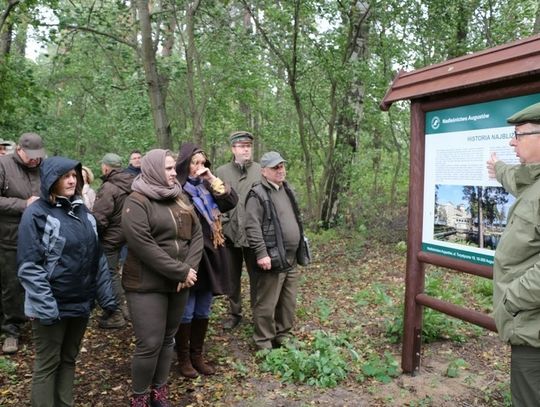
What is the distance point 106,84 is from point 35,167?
31.6ft

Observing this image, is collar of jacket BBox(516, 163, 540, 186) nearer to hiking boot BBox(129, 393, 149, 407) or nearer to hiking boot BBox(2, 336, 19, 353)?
hiking boot BBox(129, 393, 149, 407)

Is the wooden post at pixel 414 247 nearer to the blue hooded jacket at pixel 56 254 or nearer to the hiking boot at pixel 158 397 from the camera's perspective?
the hiking boot at pixel 158 397

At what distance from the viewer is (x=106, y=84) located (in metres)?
13.5

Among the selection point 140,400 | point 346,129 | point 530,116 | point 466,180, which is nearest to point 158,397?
point 140,400

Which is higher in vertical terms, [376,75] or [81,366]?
[376,75]

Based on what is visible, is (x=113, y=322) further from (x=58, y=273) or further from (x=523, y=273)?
(x=523, y=273)

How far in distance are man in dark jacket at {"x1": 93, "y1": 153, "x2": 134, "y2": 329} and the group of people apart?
16 millimetres

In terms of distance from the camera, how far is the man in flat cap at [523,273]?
245cm

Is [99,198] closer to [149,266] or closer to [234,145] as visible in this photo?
[234,145]

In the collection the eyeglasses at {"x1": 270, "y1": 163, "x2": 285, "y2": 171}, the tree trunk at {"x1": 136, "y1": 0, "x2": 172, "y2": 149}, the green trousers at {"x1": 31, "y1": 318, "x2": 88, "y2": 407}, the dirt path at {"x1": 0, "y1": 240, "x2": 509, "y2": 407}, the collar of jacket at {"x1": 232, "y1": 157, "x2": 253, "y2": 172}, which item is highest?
the tree trunk at {"x1": 136, "y1": 0, "x2": 172, "y2": 149}

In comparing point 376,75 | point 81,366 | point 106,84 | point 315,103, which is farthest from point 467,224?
point 106,84

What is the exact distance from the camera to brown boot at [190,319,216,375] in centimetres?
438

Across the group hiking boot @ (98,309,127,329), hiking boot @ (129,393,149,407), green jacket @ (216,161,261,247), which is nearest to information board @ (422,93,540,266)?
green jacket @ (216,161,261,247)

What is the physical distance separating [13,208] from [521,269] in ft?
14.1
